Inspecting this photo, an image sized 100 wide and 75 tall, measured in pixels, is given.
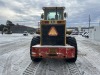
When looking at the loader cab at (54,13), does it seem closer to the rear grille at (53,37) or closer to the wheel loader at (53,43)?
the wheel loader at (53,43)

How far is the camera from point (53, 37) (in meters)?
12.1

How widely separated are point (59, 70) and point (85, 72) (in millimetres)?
1182

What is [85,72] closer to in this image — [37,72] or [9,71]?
[37,72]

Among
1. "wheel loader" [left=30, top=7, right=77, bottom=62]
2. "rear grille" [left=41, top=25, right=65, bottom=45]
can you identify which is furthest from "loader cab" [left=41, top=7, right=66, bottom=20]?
"rear grille" [left=41, top=25, right=65, bottom=45]

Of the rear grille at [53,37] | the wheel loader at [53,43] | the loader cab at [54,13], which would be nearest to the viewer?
the wheel loader at [53,43]

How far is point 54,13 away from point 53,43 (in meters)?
2.53

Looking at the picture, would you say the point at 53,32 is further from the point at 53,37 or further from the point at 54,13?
the point at 54,13

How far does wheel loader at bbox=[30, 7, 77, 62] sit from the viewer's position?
11.1 meters

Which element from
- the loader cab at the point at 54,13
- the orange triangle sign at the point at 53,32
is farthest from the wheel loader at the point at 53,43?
the loader cab at the point at 54,13

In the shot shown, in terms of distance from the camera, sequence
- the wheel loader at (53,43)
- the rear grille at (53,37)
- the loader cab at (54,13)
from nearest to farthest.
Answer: the wheel loader at (53,43) → the rear grille at (53,37) → the loader cab at (54,13)

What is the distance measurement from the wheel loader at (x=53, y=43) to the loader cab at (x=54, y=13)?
1594 millimetres

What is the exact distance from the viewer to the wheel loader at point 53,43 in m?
11.1

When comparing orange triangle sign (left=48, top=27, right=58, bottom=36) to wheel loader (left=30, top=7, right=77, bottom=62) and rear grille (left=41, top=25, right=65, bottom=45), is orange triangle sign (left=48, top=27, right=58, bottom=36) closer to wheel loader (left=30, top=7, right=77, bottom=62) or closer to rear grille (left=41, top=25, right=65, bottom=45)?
wheel loader (left=30, top=7, right=77, bottom=62)

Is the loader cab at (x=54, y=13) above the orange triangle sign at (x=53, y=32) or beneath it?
above
